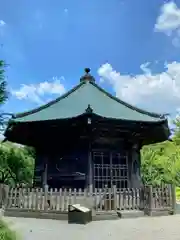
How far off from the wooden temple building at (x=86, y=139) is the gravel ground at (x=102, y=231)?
3.60 metres

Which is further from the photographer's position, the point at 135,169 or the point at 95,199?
the point at 135,169

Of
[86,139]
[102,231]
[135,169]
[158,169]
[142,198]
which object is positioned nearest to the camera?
[102,231]

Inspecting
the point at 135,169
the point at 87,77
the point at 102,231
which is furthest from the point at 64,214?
the point at 87,77

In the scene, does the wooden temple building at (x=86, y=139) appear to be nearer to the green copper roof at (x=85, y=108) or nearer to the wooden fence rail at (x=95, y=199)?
the green copper roof at (x=85, y=108)

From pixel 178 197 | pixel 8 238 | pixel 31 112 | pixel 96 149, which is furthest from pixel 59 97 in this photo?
pixel 178 197

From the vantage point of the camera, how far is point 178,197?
25.3 metres

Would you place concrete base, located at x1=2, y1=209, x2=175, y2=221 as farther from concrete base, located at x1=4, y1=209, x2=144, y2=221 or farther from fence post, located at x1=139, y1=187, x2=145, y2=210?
fence post, located at x1=139, y1=187, x2=145, y2=210

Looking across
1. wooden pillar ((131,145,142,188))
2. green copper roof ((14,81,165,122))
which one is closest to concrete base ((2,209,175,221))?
wooden pillar ((131,145,142,188))

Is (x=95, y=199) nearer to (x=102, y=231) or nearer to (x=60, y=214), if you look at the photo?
(x=60, y=214)

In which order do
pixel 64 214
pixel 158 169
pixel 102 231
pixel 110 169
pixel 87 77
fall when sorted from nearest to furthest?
pixel 102 231 < pixel 64 214 < pixel 110 169 < pixel 87 77 < pixel 158 169

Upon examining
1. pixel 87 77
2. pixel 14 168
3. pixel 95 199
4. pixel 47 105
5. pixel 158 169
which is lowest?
pixel 95 199

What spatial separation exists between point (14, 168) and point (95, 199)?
432 inches

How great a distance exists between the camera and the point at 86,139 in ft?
42.9

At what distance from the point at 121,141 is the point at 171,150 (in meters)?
20.1
